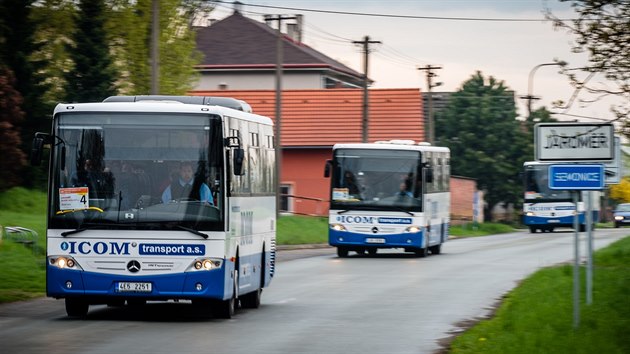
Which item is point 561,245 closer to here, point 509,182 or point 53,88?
point 53,88

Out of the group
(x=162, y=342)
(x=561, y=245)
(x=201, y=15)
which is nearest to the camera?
(x=162, y=342)

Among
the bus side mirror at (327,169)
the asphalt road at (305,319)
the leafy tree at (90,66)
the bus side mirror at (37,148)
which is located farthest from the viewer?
the leafy tree at (90,66)

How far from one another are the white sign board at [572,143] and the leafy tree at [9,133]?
23510mm

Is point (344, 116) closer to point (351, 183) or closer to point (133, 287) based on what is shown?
point (351, 183)

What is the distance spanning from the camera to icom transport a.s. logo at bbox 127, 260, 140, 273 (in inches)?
703

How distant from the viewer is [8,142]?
38.9 m

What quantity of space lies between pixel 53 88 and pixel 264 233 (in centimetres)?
3054

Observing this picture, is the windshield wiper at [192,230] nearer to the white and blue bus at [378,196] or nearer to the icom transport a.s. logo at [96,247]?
the icom transport a.s. logo at [96,247]

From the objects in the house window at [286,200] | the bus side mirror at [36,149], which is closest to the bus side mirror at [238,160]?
the bus side mirror at [36,149]

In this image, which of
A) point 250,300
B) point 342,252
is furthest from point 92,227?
point 342,252

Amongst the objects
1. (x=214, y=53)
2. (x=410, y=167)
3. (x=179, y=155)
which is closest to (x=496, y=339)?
(x=179, y=155)

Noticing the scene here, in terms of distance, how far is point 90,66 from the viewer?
159 ft

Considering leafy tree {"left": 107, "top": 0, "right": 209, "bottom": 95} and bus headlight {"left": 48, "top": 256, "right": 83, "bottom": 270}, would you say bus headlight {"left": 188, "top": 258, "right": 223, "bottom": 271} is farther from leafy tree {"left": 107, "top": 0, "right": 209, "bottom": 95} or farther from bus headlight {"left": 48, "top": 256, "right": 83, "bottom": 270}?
leafy tree {"left": 107, "top": 0, "right": 209, "bottom": 95}

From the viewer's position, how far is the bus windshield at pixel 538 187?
65.9m
